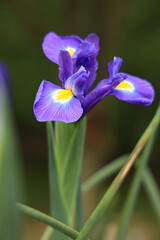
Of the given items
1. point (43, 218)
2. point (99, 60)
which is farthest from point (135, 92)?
point (99, 60)

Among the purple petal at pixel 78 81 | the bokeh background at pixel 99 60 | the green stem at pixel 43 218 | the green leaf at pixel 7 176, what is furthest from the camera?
the bokeh background at pixel 99 60

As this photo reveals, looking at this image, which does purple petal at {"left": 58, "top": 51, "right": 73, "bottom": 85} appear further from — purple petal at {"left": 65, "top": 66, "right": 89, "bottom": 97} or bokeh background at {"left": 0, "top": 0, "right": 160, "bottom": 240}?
bokeh background at {"left": 0, "top": 0, "right": 160, "bottom": 240}

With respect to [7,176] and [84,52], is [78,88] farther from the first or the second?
[7,176]

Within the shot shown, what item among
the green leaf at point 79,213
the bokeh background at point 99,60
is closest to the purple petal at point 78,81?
the green leaf at point 79,213

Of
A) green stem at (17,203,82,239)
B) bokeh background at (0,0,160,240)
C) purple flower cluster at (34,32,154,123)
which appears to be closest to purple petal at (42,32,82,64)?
purple flower cluster at (34,32,154,123)

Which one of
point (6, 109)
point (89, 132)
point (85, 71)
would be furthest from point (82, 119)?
point (89, 132)

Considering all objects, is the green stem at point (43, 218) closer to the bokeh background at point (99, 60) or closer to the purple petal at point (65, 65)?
the purple petal at point (65, 65)
